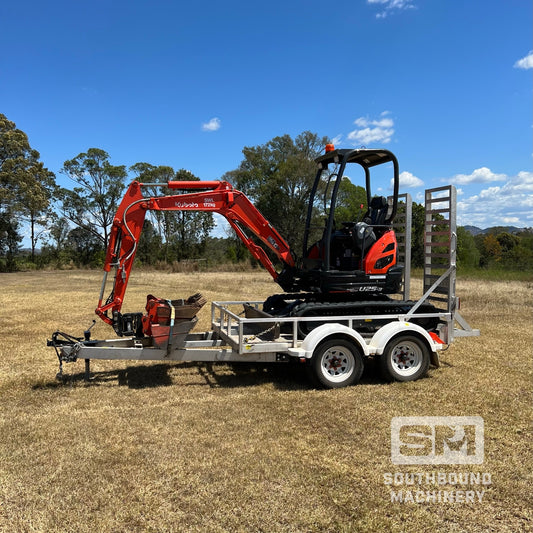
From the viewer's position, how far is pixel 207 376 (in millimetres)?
6898

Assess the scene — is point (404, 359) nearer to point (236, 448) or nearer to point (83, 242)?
point (236, 448)

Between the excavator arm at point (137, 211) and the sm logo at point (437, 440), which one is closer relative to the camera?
the sm logo at point (437, 440)

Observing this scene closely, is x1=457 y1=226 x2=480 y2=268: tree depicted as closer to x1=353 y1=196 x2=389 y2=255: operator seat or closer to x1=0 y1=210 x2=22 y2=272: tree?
x1=0 y1=210 x2=22 y2=272: tree

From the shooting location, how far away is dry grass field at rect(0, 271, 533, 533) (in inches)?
131

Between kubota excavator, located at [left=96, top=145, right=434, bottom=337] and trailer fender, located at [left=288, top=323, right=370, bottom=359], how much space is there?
0.46 meters

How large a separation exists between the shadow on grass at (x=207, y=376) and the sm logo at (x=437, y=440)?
1459mm

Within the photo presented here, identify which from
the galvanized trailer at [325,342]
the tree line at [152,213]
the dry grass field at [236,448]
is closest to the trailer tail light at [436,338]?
the galvanized trailer at [325,342]

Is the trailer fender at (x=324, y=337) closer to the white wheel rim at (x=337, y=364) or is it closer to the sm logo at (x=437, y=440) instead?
the white wheel rim at (x=337, y=364)

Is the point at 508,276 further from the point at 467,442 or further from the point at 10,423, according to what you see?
the point at 10,423

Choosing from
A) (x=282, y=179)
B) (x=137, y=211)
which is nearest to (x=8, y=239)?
(x=282, y=179)

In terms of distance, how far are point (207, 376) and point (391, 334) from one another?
9.14 ft

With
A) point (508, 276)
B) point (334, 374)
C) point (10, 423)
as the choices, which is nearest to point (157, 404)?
point (10, 423)

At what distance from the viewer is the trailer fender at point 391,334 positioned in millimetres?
6359

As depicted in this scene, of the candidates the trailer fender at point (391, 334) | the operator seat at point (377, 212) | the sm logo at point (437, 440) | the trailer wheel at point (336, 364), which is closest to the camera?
the sm logo at point (437, 440)
